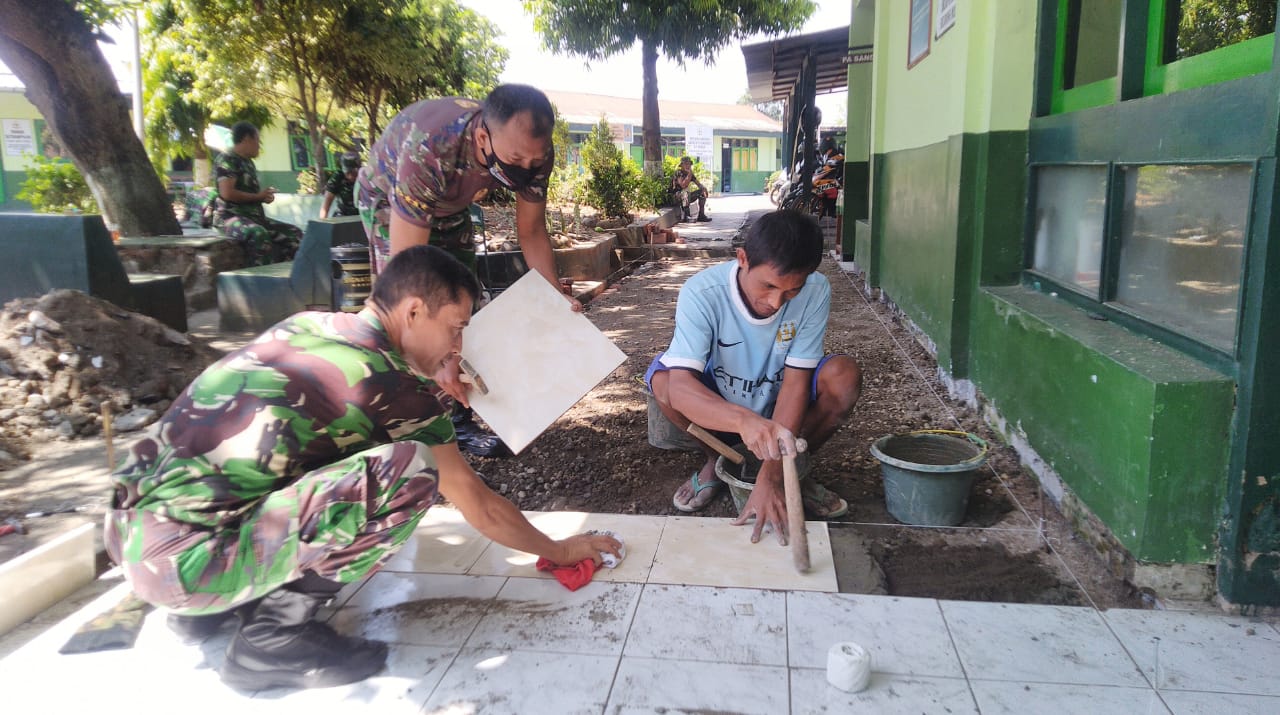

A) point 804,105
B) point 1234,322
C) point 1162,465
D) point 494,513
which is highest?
point 804,105

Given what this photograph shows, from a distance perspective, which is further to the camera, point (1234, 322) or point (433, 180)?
point (433, 180)

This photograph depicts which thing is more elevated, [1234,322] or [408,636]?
[1234,322]

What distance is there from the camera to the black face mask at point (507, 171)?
9.06ft

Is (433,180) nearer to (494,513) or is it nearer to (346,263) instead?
(494,513)

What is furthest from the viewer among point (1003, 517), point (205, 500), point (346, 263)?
point (346, 263)

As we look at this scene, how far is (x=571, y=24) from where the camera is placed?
16.9 m

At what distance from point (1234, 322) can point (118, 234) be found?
321 inches

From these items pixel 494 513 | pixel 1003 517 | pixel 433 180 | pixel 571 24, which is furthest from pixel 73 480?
pixel 571 24

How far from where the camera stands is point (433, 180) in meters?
2.86

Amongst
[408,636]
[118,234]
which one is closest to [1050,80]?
[408,636]

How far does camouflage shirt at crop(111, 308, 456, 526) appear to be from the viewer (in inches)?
66.2

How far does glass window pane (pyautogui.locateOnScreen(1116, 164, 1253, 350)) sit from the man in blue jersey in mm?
882

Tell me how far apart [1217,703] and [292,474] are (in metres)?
2.03

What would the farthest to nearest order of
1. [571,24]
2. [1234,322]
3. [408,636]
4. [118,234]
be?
[571,24] → [118,234] → [408,636] → [1234,322]
